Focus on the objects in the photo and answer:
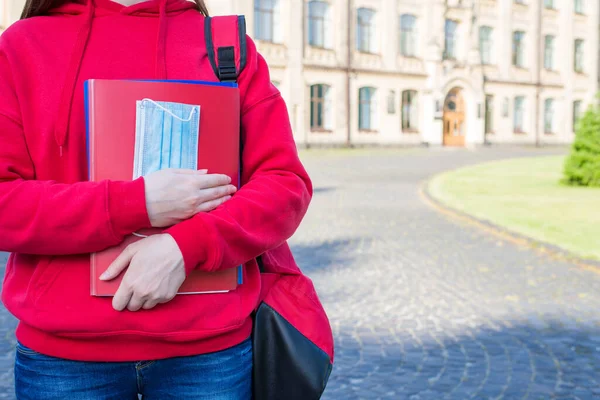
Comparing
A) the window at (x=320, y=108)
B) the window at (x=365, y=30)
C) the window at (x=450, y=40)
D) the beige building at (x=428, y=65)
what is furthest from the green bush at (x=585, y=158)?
the window at (x=450, y=40)

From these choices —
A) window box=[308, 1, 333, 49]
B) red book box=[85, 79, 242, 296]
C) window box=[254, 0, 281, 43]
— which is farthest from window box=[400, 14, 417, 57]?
red book box=[85, 79, 242, 296]

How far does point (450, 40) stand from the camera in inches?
1588

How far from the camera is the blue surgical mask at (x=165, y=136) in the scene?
1.42 metres

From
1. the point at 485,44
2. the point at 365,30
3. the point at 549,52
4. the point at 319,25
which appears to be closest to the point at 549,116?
the point at 549,52

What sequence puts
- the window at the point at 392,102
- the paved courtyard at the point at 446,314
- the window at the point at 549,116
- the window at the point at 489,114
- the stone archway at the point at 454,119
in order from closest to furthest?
1. the paved courtyard at the point at 446,314
2. the window at the point at 392,102
3. the stone archway at the point at 454,119
4. the window at the point at 489,114
5. the window at the point at 549,116

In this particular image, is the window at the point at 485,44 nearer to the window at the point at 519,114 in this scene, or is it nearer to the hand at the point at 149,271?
the window at the point at 519,114

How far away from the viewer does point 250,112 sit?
158cm

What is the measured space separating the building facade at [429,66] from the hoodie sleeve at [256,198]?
102ft

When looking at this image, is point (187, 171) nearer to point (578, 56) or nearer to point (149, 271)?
point (149, 271)

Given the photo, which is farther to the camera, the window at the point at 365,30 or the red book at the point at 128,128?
the window at the point at 365,30

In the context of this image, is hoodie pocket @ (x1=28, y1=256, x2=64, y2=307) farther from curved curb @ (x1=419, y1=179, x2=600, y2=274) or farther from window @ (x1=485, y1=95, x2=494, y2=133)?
window @ (x1=485, y1=95, x2=494, y2=133)

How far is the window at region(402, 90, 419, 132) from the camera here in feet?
126

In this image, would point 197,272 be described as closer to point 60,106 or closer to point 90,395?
point 90,395

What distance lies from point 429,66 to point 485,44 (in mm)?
5123
